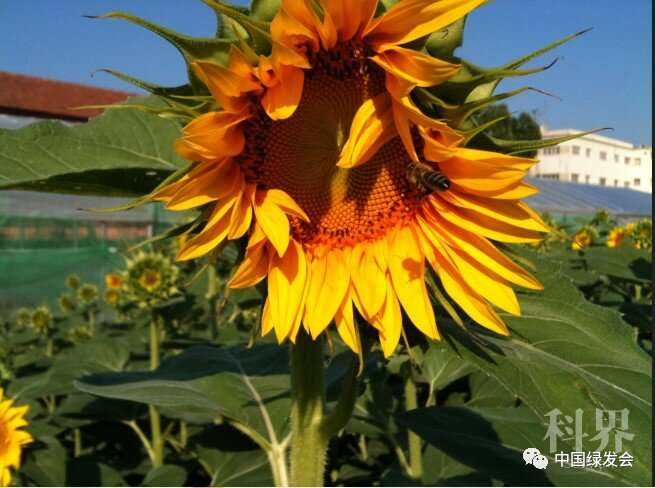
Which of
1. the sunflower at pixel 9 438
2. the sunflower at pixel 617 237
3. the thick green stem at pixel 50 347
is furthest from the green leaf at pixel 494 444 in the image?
the sunflower at pixel 617 237

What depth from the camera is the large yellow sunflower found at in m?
0.82

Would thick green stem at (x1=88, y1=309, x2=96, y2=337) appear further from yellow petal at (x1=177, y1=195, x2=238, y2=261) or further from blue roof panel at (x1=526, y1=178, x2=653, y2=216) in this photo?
blue roof panel at (x1=526, y1=178, x2=653, y2=216)

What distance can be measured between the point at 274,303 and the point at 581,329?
43 cm

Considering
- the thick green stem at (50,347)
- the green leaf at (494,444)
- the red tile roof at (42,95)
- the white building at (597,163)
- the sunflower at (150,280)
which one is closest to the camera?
the green leaf at (494,444)

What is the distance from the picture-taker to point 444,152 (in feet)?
2.79

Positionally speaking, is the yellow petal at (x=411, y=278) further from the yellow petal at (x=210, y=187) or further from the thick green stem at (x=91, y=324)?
the thick green stem at (x=91, y=324)

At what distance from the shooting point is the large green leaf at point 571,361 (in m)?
0.81

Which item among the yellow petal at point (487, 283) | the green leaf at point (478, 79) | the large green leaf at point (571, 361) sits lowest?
the large green leaf at point (571, 361)

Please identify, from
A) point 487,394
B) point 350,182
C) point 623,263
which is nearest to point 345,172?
point 350,182

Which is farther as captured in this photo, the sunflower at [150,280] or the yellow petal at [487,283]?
the sunflower at [150,280]

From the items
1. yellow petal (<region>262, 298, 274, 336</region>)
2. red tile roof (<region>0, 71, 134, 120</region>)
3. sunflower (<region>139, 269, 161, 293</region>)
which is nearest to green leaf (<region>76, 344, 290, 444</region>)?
yellow petal (<region>262, 298, 274, 336</region>)

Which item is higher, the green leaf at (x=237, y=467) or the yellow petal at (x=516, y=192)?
the yellow petal at (x=516, y=192)

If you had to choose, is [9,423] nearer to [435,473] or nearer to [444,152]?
[435,473]

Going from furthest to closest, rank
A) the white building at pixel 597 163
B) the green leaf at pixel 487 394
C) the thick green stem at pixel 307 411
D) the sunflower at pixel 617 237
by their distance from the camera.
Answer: the white building at pixel 597 163
the sunflower at pixel 617 237
the green leaf at pixel 487 394
the thick green stem at pixel 307 411
